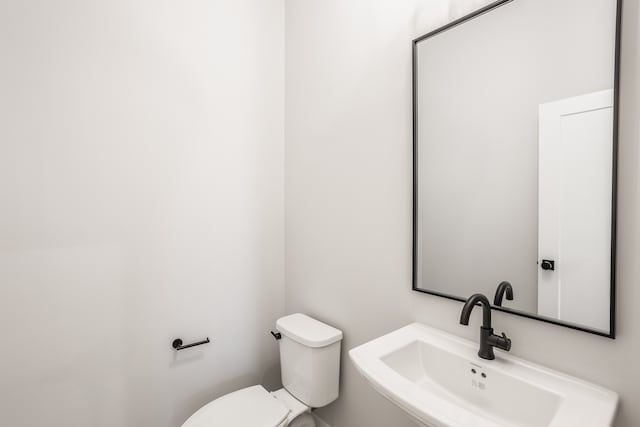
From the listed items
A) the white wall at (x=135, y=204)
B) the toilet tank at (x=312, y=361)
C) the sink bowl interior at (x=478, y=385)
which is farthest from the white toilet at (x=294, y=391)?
the sink bowl interior at (x=478, y=385)

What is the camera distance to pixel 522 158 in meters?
0.94

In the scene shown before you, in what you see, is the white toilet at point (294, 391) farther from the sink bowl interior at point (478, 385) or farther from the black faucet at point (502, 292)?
the black faucet at point (502, 292)

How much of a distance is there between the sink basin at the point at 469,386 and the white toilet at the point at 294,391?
0.47 metres

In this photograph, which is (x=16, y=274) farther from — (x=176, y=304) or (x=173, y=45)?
(x=173, y=45)

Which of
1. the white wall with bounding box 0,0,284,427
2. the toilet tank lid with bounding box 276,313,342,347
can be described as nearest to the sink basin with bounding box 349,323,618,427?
the toilet tank lid with bounding box 276,313,342,347

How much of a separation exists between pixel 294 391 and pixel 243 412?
0.92 feet

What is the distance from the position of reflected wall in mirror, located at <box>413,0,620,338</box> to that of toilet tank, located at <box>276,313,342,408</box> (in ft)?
1.80

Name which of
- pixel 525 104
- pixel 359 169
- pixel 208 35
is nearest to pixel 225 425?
pixel 359 169

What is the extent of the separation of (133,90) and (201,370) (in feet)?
4.66

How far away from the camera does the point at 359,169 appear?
1.39 metres

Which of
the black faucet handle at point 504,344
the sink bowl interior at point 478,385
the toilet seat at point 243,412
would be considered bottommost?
the toilet seat at point 243,412

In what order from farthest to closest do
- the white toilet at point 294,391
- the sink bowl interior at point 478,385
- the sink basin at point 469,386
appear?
the white toilet at point 294,391 → the sink bowl interior at point 478,385 → the sink basin at point 469,386

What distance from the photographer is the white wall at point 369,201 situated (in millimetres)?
749

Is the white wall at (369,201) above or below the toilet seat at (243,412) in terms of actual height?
above
